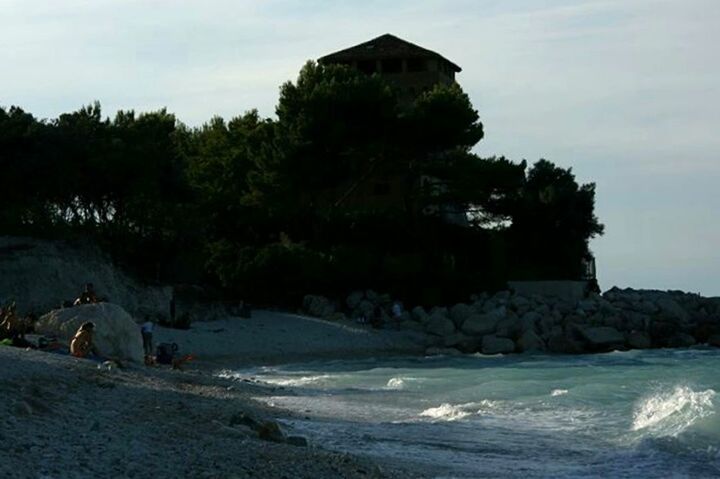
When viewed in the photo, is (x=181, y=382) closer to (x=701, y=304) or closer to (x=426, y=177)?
(x=426, y=177)

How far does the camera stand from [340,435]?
18.5 m

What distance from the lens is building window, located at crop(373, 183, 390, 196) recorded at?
54.7m

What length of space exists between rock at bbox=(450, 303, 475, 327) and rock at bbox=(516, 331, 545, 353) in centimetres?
278

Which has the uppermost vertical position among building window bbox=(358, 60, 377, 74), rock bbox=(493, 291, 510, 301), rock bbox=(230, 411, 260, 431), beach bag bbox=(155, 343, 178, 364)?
building window bbox=(358, 60, 377, 74)

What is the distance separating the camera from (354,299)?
49500mm

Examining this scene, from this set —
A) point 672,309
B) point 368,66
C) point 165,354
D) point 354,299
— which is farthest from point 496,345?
point 368,66

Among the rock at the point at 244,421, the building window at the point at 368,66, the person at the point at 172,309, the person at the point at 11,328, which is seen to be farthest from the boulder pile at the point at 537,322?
the rock at the point at 244,421

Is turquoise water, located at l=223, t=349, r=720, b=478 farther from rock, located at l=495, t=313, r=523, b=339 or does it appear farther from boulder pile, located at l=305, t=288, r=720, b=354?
rock, located at l=495, t=313, r=523, b=339

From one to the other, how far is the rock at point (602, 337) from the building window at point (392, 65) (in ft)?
91.5

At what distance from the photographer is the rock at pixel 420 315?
48.0 m

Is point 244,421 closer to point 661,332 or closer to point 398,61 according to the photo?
point 661,332

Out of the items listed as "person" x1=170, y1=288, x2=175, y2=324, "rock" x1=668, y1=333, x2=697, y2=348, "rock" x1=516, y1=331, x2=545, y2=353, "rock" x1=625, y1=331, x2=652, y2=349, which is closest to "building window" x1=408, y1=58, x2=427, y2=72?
"rock" x1=668, y1=333, x2=697, y2=348

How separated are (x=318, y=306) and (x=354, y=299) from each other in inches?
56.1

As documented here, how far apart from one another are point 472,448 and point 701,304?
3863 centimetres
